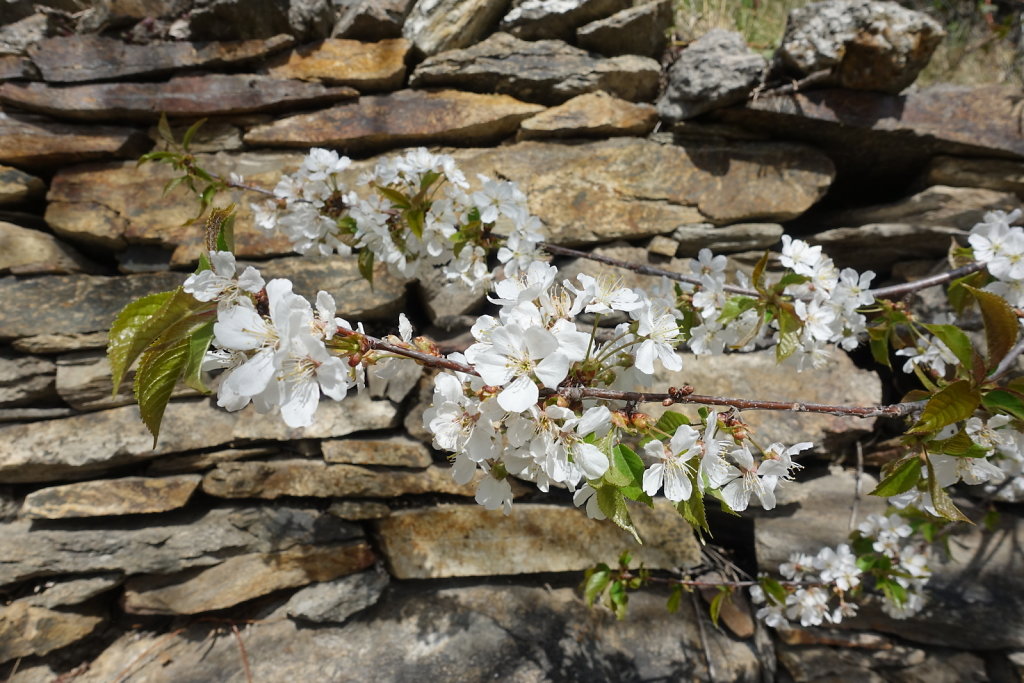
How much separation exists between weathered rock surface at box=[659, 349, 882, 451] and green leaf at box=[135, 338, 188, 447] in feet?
5.95

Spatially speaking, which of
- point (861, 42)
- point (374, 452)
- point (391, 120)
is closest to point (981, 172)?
point (861, 42)

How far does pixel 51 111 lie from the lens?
2.02 m

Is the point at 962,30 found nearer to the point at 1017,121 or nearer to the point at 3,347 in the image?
the point at 1017,121

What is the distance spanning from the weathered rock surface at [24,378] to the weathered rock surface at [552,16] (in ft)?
8.37

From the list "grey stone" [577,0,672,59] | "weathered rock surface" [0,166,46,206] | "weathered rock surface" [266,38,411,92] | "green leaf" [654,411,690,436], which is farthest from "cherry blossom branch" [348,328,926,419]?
"weathered rock surface" [0,166,46,206]

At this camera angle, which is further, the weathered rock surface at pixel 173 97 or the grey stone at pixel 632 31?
the grey stone at pixel 632 31

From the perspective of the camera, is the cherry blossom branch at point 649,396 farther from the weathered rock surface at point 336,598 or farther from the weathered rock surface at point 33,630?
the weathered rock surface at point 33,630

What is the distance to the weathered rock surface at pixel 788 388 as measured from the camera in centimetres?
205

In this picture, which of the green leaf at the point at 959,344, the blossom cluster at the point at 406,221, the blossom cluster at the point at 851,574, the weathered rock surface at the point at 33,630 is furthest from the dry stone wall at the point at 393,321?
the green leaf at the point at 959,344

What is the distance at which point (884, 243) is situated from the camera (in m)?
2.22

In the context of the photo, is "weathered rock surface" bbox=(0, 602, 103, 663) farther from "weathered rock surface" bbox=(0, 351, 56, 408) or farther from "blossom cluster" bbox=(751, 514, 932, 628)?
"blossom cluster" bbox=(751, 514, 932, 628)

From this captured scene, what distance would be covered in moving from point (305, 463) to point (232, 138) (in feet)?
5.10

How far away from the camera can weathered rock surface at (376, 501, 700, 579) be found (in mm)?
2166

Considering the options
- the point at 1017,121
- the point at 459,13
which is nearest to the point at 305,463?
the point at 459,13
